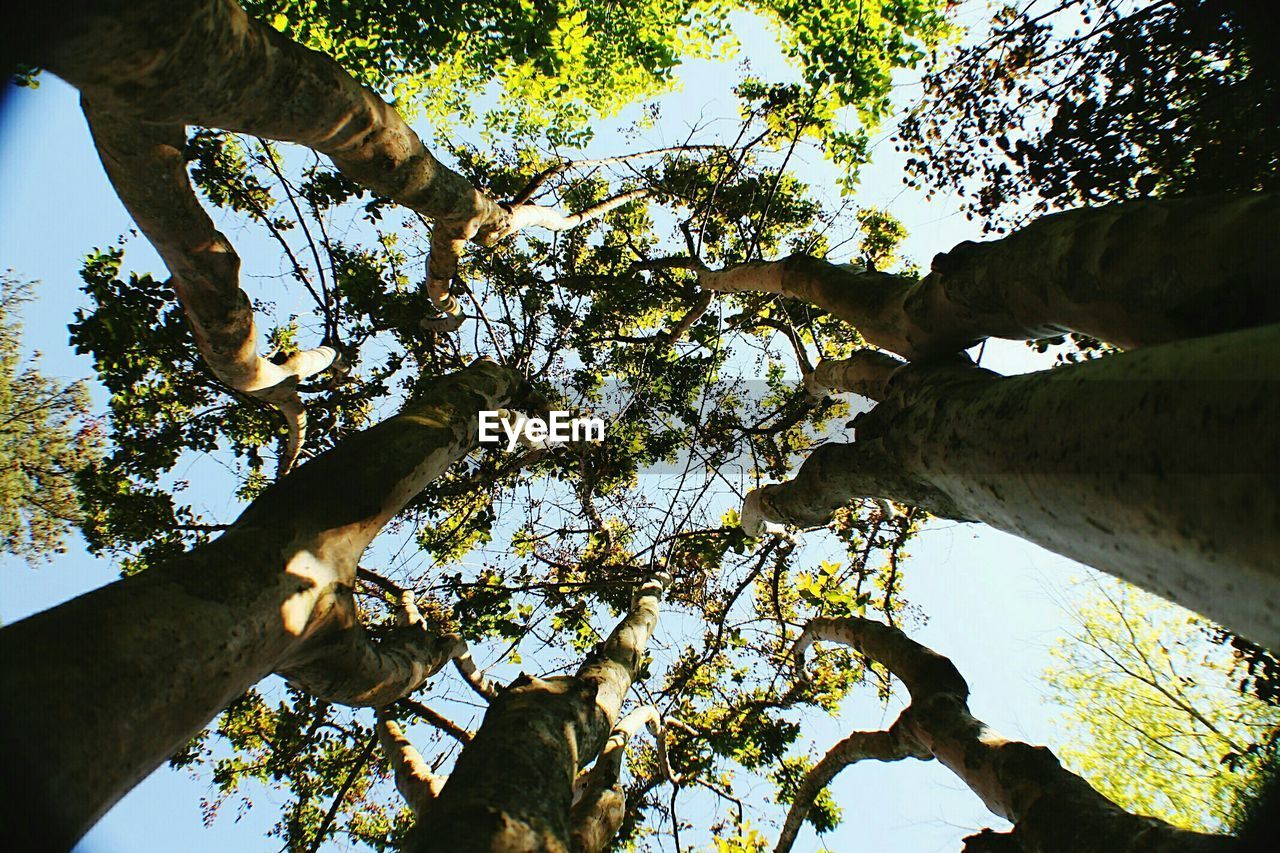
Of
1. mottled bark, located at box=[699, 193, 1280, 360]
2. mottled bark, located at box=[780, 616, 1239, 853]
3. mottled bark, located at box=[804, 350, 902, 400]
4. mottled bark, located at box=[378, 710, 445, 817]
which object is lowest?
mottled bark, located at box=[378, 710, 445, 817]

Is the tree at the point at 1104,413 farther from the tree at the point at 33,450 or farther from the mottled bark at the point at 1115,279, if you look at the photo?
the tree at the point at 33,450

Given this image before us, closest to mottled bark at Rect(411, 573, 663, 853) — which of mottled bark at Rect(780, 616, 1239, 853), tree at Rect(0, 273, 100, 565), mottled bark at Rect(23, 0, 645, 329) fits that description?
mottled bark at Rect(780, 616, 1239, 853)

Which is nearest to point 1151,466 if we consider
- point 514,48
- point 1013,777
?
point 1013,777

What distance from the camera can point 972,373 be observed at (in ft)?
8.50

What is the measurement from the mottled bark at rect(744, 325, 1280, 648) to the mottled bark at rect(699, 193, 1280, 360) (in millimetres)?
339

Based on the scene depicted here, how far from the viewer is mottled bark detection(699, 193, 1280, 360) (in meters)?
1.52

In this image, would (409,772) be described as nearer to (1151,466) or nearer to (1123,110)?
(1151,466)

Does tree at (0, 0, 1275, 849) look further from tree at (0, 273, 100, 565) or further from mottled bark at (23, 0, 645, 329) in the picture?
tree at (0, 273, 100, 565)

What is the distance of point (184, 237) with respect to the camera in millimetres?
3254

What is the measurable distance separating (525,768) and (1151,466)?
211 centimetres

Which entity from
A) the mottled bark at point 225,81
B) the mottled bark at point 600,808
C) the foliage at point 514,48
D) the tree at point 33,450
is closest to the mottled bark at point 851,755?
the mottled bark at point 600,808

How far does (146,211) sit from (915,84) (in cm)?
643

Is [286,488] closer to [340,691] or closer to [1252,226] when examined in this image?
[340,691]

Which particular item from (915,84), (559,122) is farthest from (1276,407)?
(559,122)
